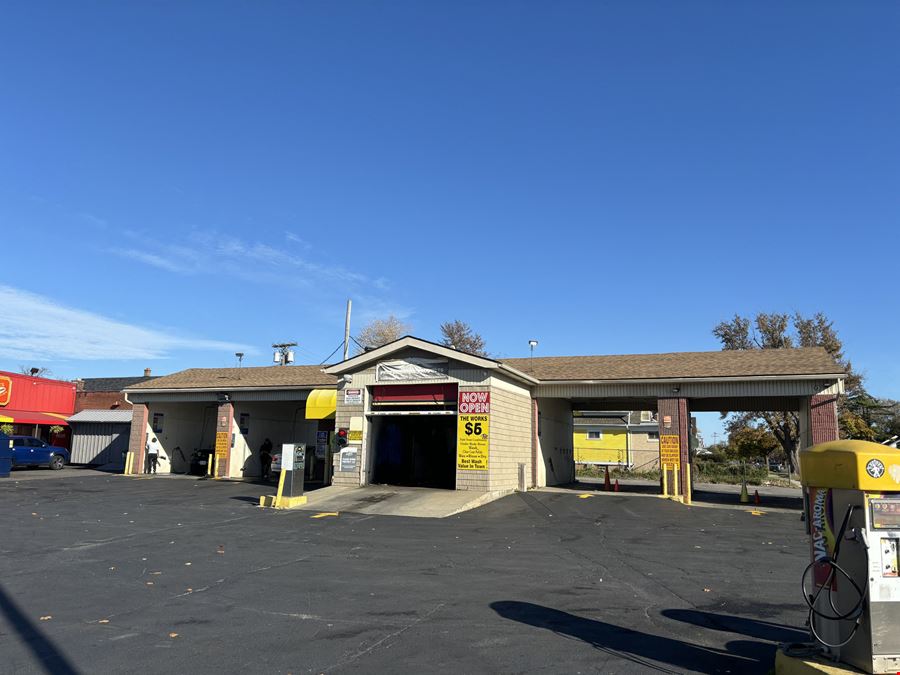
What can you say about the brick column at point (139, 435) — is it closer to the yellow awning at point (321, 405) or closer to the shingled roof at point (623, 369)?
the shingled roof at point (623, 369)

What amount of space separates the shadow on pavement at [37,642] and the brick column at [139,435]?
2421 cm

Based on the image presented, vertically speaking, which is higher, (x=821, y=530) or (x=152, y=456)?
(x=821, y=530)

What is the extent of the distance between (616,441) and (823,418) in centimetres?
3466

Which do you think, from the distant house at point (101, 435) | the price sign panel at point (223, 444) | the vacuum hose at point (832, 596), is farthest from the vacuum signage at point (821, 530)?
the distant house at point (101, 435)

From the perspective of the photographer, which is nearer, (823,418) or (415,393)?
(823,418)

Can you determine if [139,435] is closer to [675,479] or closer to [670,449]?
[670,449]

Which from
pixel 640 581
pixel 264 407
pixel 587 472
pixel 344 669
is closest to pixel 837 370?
pixel 640 581

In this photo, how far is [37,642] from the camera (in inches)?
242

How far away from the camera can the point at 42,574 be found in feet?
30.1

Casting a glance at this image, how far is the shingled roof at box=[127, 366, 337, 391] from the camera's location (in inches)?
1069

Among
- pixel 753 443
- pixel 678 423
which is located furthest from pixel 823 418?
pixel 753 443

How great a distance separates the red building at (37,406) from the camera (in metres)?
35.5

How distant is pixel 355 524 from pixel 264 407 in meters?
17.6

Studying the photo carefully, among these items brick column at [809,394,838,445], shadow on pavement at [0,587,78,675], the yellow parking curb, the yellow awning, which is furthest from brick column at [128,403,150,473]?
the yellow parking curb
